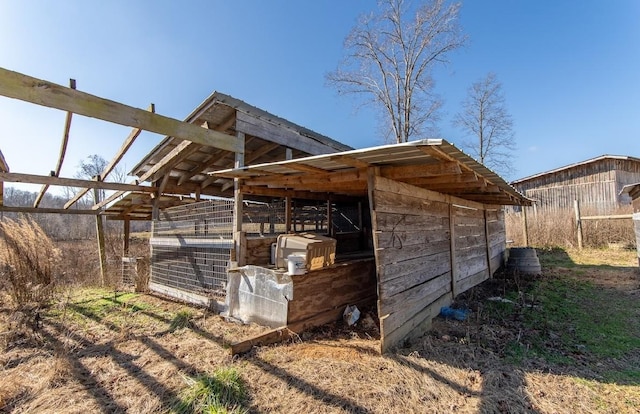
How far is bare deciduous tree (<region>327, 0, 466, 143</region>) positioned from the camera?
521 inches

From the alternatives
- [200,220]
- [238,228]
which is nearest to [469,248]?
[238,228]

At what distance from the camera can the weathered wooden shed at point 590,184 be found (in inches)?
575

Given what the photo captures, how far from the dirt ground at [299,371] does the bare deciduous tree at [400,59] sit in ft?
40.0

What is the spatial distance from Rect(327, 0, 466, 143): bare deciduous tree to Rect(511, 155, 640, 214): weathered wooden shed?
7561 millimetres

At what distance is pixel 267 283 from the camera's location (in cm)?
423

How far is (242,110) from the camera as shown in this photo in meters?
5.03

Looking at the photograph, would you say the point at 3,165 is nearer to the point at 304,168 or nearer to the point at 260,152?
the point at 260,152

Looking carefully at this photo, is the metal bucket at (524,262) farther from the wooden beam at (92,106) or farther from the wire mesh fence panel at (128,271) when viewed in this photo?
the wire mesh fence panel at (128,271)

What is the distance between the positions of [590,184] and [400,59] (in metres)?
11.7

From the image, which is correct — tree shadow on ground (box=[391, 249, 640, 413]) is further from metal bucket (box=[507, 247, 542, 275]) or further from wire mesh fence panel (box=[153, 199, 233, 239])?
wire mesh fence panel (box=[153, 199, 233, 239])

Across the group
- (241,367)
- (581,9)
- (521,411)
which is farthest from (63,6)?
(581,9)

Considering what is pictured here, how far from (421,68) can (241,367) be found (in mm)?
14764

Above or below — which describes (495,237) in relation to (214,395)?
above

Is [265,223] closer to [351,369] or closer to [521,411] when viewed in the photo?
[351,369]
